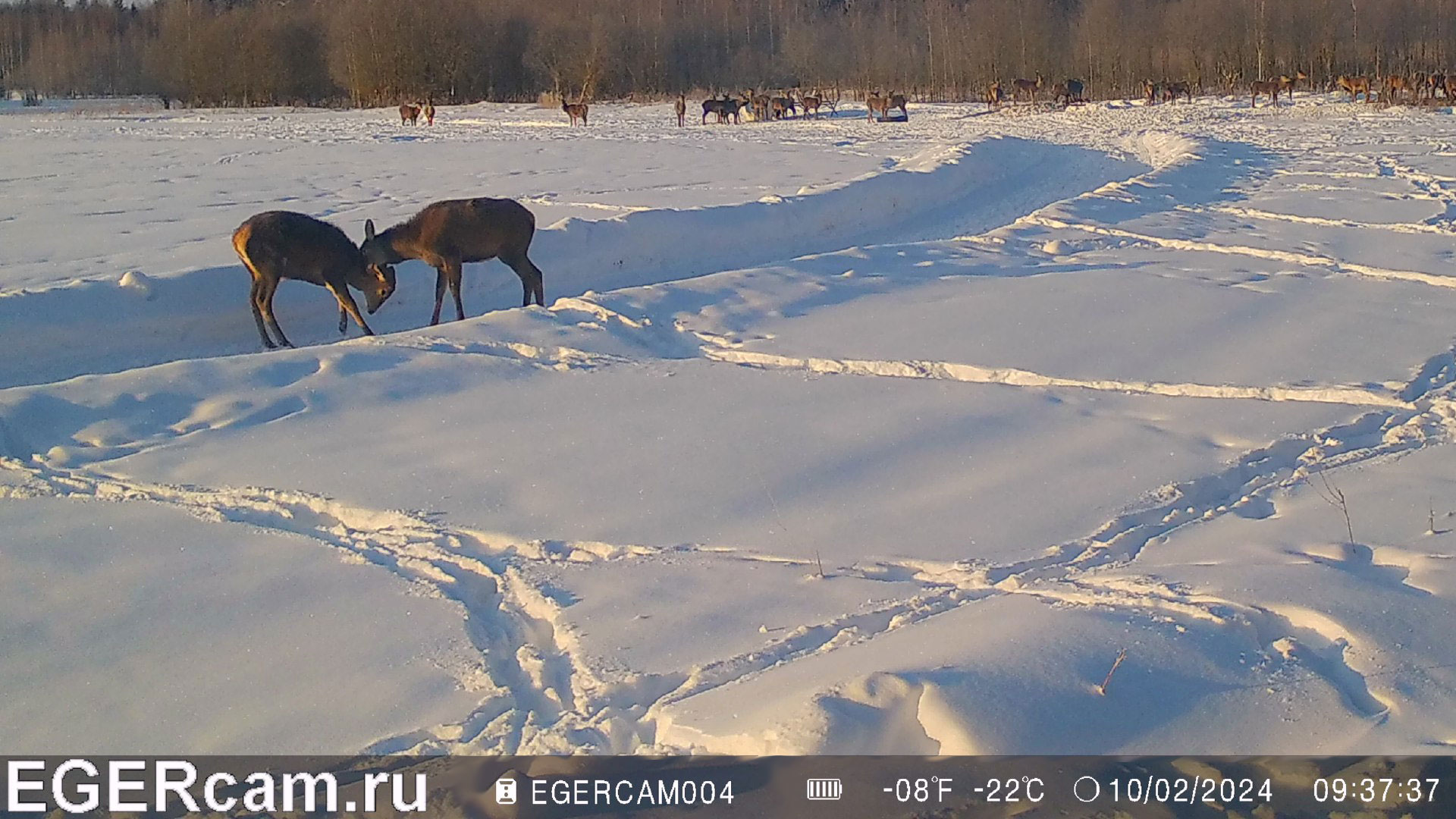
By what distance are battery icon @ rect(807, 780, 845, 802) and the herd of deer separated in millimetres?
7971

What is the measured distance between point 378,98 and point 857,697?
62.4 meters

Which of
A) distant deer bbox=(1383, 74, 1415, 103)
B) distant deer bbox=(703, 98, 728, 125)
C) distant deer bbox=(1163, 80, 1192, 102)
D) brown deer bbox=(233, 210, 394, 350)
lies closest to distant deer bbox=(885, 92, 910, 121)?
distant deer bbox=(703, 98, 728, 125)

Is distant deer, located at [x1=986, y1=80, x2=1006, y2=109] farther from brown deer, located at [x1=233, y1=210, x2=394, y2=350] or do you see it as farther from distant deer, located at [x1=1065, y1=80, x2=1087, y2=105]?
brown deer, located at [x1=233, y1=210, x2=394, y2=350]

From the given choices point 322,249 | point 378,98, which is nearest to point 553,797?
point 322,249

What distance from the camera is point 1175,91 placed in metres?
47.4

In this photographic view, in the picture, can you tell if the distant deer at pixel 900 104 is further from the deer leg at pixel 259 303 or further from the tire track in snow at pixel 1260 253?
the deer leg at pixel 259 303

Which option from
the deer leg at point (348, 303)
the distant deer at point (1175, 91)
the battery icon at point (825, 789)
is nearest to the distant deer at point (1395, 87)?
the distant deer at point (1175, 91)

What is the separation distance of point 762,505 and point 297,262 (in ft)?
20.7

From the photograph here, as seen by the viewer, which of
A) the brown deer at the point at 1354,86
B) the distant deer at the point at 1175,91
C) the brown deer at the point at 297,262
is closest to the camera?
the brown deer at the point at 297,262

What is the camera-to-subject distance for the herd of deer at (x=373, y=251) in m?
10.3

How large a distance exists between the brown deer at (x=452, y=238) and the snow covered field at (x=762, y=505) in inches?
38.9

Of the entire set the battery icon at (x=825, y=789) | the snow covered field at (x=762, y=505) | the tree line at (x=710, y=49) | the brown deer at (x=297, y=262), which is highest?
the tree line at (x=710, y=49)

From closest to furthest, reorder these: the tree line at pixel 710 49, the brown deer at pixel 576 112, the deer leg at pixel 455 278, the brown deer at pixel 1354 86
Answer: the deer leg at pixel 455 278 < the brown deer at pixel 576 112 < the brown deer at pixel 1354 86 < the tree line at pixel 710 49

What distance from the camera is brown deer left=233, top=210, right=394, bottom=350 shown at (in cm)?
1020
